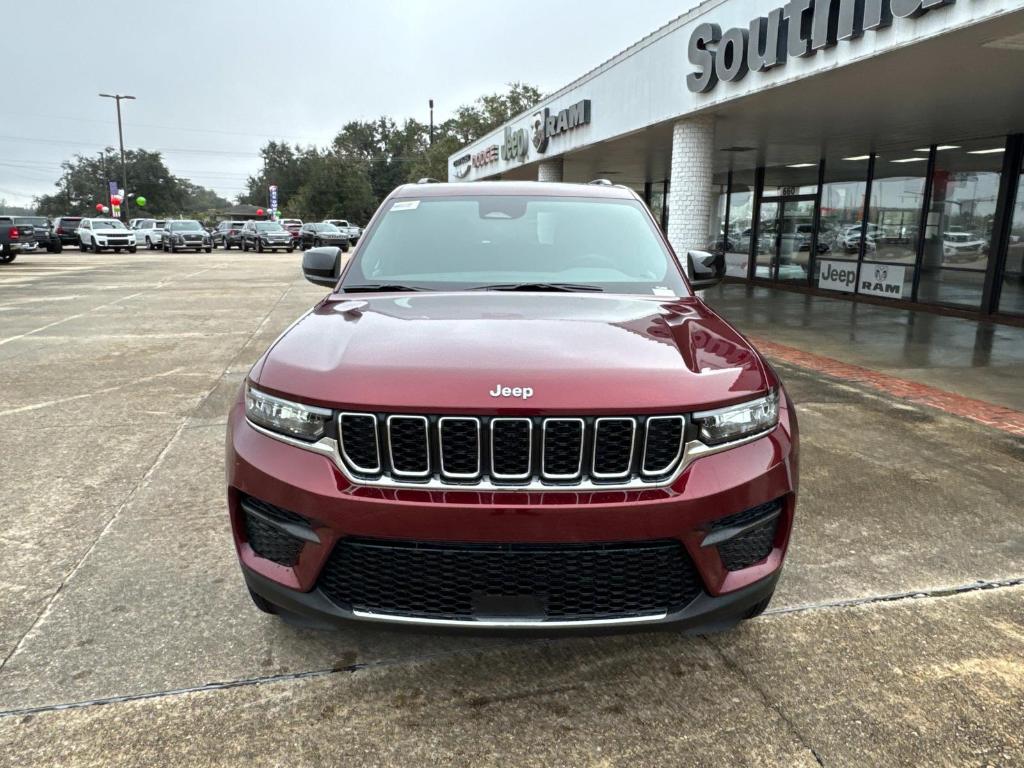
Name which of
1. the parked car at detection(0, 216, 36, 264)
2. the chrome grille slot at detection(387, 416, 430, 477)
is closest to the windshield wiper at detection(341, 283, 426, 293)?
the chrome grille slot at detection(387, 416, 430, 477)

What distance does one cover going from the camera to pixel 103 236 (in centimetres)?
3372

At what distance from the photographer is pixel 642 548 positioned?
2068 mm

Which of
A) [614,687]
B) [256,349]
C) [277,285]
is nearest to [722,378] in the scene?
[614,687]

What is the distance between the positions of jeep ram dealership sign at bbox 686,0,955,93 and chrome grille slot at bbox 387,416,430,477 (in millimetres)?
7052

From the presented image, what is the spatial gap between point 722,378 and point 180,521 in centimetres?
290

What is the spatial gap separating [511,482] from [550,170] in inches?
724

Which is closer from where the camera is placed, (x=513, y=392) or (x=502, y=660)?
(x=513, y=392)

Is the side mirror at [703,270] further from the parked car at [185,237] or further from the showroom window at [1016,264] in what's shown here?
the parked car at [185,237]

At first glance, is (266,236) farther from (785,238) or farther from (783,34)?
(783,34)

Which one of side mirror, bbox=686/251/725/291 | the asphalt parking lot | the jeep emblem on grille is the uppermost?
side mirror, bbox=686/251/725/291

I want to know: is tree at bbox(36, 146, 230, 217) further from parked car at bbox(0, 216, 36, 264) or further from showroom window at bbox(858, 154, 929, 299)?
showroom window at bbox(858, 154, 929, 299)

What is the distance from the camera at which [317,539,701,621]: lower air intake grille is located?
2.06 metres

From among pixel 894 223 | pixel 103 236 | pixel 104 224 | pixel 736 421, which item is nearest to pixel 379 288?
pixel 736 421

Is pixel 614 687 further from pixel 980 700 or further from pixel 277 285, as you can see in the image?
pixel 277 285
